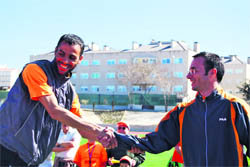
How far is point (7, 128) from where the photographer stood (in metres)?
3.19

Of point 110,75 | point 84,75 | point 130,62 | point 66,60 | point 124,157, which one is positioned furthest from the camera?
point 84,75

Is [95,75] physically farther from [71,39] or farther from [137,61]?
[71,39]

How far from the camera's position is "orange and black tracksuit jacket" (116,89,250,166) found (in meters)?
3.16

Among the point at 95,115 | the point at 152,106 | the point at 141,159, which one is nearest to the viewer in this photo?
the point at 141,159

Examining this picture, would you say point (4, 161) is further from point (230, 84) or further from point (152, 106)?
point (230, 84)

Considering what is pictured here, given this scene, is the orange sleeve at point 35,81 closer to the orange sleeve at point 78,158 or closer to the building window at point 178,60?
the orange sleeve at point 78,158

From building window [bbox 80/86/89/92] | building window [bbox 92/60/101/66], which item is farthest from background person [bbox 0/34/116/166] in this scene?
building window [bbox 80/86/89/92]

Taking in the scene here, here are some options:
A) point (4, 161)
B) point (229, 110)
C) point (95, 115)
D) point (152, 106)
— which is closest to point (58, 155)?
point (4, 161)

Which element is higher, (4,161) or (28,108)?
(28,108)

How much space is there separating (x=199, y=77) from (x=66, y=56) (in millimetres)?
1421

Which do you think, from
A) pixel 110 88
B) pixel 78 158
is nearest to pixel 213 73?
pixel 78 158

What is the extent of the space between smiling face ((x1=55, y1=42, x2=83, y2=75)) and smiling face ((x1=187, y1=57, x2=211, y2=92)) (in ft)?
4.09

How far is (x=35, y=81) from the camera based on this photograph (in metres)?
3.20

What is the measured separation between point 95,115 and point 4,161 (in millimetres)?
34819
